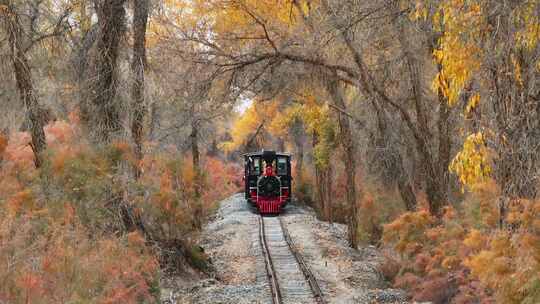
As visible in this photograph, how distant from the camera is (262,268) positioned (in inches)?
637

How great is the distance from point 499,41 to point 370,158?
1645 centimetres

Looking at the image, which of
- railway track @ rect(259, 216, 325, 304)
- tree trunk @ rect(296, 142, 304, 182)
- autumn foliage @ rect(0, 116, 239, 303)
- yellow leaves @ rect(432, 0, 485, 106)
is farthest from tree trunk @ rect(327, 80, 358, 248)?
tree trunk @ rect(296, 142, 304, 182)

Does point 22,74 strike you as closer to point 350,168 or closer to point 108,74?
point 108,74

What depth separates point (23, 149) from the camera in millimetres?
12586

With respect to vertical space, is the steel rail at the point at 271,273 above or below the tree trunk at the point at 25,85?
below

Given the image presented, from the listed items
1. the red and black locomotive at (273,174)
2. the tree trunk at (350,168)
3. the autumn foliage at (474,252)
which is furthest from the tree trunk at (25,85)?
the red and black locomotive at (273,174)

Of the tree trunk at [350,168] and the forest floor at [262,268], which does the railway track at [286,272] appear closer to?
the forest floor at [262,268]

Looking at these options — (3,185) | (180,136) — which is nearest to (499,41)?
(3,185)

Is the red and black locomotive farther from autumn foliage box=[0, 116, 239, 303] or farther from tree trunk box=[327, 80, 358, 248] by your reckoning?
autumn foliage box=[0, 116, 239, 303]

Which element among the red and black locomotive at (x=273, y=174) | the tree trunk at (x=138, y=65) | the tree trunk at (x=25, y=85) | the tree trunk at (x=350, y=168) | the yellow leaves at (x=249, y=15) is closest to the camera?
the tree trunk at (x=25, y=85)

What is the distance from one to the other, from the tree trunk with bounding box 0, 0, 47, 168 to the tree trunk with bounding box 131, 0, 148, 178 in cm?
210

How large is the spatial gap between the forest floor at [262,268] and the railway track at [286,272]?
242 mm

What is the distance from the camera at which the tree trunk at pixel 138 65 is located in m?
13.2

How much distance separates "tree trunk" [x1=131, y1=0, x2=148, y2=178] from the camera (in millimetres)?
13202
